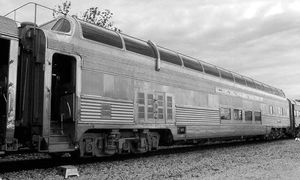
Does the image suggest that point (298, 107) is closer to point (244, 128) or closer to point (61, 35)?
point (244, 128)

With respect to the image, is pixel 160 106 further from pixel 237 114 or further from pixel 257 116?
pixel 257 116

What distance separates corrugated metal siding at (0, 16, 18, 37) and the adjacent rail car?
0.08ft

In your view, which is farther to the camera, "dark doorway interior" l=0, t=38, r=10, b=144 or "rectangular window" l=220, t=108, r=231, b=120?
"rectangular window" l=220, t=108, r=231, b=120

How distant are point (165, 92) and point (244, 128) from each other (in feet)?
23.9

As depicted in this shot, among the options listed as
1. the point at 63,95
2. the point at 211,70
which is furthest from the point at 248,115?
the point at 63,95

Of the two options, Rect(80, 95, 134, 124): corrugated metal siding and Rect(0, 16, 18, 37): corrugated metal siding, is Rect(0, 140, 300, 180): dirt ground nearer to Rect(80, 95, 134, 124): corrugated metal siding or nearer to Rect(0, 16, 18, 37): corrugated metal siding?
Rect(80, 95, 134, 124): corrugated metal siding

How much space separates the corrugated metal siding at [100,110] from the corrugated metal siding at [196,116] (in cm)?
258

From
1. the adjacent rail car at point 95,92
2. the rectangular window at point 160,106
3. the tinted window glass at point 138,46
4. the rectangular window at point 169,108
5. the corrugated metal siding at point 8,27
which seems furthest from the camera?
the rectangular window at point 169,108

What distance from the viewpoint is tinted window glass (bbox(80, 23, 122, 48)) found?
955cm

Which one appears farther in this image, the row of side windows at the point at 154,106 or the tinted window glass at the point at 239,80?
the tinted window glass at the point at 239,80

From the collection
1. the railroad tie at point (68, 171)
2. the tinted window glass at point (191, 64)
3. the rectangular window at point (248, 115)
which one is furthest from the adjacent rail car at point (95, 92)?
the rectangular window at point (248, 115)

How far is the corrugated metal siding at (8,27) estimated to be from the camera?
755cm

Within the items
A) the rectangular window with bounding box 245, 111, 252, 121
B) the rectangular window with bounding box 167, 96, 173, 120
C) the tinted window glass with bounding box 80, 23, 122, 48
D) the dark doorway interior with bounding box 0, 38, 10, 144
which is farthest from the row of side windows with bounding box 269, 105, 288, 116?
the dark doorway interior with bounding box 0, 38, 10, 144

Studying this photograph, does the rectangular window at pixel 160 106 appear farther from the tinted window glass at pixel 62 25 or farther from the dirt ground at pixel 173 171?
the tinted window glass at pixel 62 25
